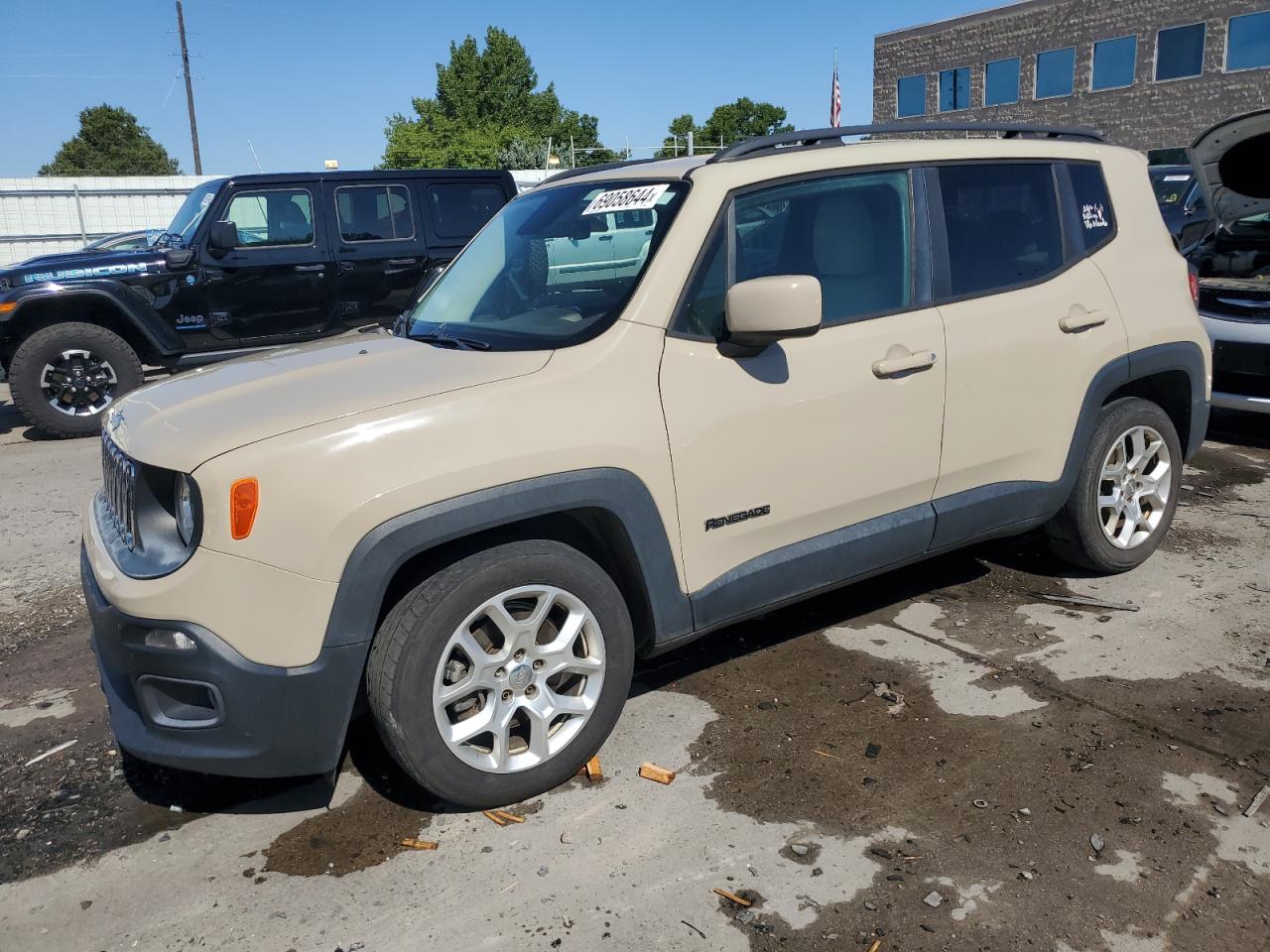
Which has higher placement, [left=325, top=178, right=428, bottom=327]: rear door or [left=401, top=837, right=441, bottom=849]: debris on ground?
[left=325, top=178, right=428, bottom=327]: rear door

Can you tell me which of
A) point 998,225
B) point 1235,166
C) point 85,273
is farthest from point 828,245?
point 85,273

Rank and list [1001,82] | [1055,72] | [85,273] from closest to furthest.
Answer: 1. [85,273]
2. [1055,72]
3. [1001,82]

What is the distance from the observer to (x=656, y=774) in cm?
313

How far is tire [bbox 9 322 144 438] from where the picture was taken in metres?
8.30

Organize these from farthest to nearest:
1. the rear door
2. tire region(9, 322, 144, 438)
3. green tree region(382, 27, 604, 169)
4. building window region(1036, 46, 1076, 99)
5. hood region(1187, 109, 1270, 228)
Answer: green tree region(382, 27, 604, 169), building window region(1036, 46, 1076, 99), the rear door, tire region(9, 322, 144, 438), hood region(1187, 109, 1270, 228)

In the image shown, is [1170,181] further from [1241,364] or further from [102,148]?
[102,148]

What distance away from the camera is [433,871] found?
272cm

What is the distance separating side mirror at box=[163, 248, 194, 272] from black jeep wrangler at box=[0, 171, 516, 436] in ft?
0.04

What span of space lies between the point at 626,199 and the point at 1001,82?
131ft

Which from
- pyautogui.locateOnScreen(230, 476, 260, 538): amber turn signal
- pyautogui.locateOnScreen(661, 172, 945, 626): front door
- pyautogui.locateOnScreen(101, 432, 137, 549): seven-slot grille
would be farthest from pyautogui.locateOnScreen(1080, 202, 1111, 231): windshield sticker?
pyautogui.locateOnScreen(101, 432, 137, 549): seven-slot grille

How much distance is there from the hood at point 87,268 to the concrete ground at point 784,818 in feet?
16.8

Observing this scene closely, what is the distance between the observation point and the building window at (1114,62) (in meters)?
34.6

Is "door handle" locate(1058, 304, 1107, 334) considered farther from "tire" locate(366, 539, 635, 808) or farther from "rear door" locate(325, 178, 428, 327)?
"rear door" locate(325, 178, 428, 327)

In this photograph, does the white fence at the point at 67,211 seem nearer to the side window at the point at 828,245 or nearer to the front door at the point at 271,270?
the front door at the point at 271,270
